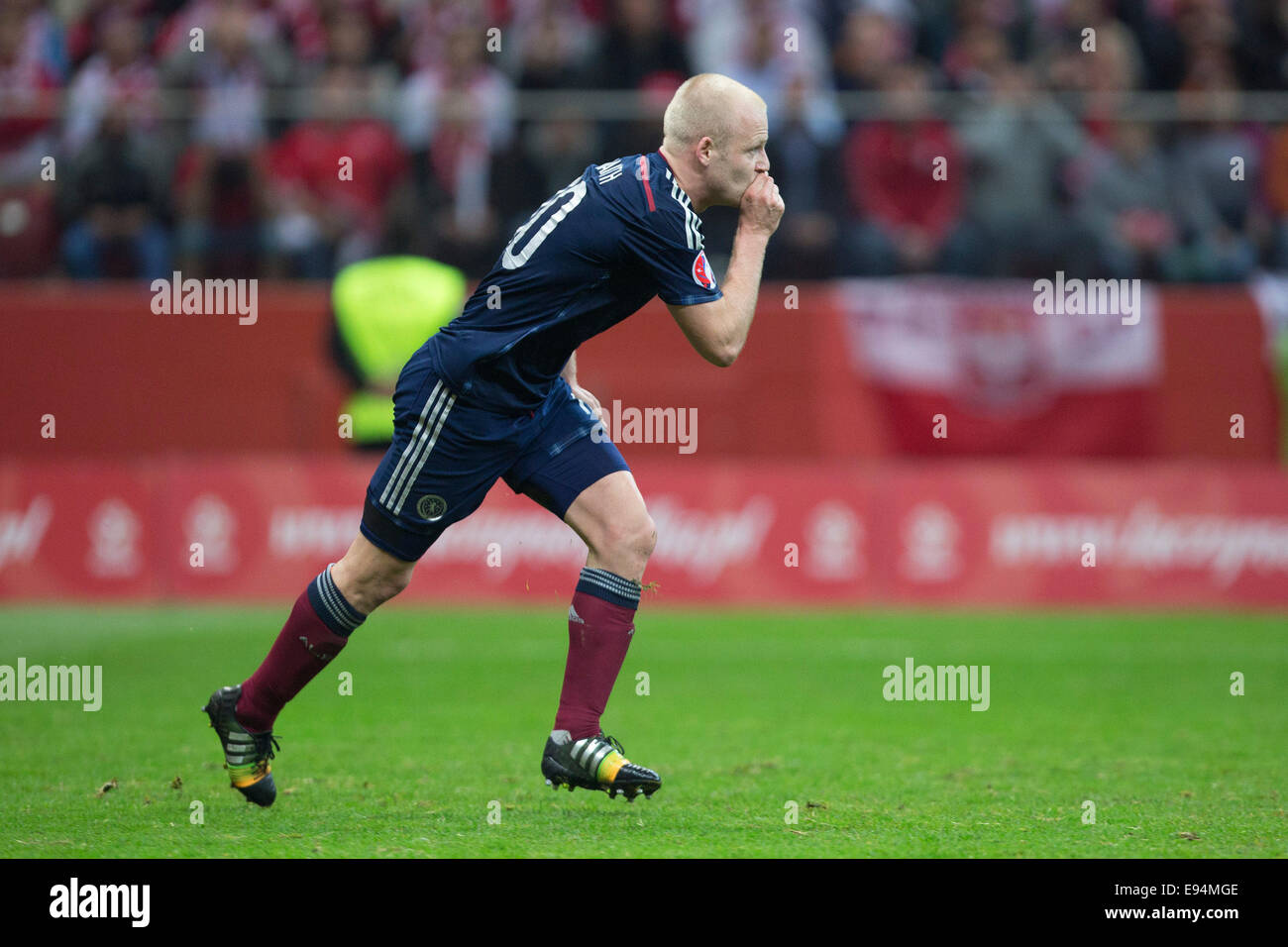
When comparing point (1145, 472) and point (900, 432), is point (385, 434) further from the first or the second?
point (1145, 472)

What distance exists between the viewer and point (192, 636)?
1096cm

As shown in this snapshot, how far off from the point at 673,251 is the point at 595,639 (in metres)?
1.34

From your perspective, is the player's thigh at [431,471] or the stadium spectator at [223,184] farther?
the stadium spectator at [223,184]

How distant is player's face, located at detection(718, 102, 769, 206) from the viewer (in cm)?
570

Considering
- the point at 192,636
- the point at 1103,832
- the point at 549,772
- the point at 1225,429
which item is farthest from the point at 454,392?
the point at 1225,429
